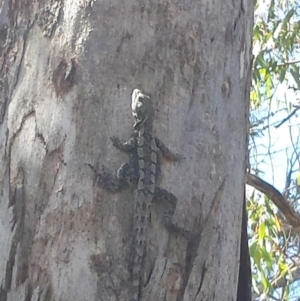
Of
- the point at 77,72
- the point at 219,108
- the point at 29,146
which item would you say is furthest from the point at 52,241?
the point at 219,108

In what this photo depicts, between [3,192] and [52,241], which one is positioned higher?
[3,192]

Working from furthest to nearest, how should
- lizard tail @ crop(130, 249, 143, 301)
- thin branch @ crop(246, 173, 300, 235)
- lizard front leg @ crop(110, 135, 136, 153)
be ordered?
thin branch @ crop(246, 173, 300, 235) < lizard front leg @ crop(110, 135, 136, 153) < lizard tail @ crop(130, 249, 143, 301)

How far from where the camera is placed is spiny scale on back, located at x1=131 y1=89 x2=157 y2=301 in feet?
5.41

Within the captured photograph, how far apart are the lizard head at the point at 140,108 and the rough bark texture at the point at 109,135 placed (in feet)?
0.08

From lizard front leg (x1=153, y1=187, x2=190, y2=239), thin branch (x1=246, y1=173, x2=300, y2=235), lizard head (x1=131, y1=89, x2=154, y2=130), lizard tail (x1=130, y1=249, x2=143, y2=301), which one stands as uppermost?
thin branch (x1=246, y1=173, x2=300, y2=235)

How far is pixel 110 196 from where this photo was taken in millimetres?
1735

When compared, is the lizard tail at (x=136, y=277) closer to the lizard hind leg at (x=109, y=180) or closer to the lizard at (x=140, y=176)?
the lizard at (x=140, y=176)

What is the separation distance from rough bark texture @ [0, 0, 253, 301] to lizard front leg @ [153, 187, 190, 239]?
0.06ft

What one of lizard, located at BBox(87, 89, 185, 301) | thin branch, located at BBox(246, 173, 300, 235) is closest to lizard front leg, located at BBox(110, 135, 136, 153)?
lizard, located at BBox(87, 89, 185, 301)

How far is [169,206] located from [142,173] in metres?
0.10

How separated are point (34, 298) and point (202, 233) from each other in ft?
1.42

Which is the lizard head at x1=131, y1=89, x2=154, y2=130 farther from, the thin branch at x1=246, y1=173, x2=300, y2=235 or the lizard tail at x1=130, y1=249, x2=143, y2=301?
the thin branch at x1=246, y1=173, x2=300, y2=235

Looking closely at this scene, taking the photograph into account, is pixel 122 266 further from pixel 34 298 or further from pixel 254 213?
pixel 254 213

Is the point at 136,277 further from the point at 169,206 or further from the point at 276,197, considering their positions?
the point at 276,197
